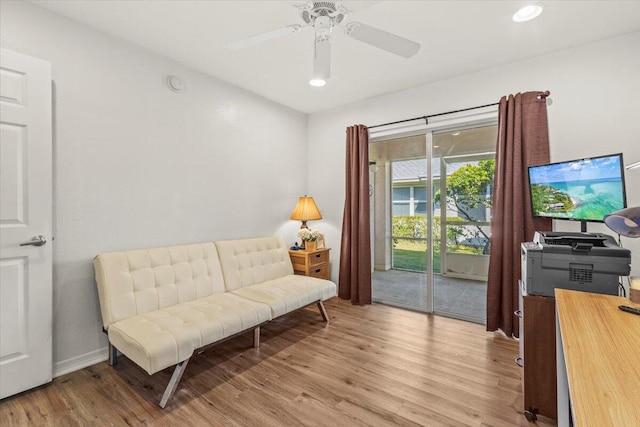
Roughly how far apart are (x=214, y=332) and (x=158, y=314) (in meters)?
0.49

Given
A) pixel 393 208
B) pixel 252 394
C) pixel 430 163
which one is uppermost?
pixel 430 163

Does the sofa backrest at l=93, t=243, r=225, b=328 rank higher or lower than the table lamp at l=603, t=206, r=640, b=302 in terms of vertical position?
lower

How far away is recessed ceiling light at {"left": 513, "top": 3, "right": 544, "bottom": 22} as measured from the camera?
6.63 ft

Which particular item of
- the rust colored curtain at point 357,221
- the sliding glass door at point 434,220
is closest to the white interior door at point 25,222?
the rust colored curtain at point 357,221

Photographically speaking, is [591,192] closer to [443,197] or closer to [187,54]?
[443,197]

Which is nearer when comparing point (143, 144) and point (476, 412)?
point (476, 412)

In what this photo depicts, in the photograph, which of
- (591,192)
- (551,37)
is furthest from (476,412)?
(551,37)

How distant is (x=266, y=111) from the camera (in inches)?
146

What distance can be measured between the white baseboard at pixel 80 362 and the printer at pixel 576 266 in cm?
304

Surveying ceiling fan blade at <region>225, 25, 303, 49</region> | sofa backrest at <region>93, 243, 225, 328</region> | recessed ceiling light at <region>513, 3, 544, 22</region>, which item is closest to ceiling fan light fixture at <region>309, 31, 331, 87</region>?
ceiling fan blade at <region>225, 25, 303, 49</region>

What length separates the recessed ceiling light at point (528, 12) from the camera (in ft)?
6.63

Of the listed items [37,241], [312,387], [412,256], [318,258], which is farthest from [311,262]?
[37,241]

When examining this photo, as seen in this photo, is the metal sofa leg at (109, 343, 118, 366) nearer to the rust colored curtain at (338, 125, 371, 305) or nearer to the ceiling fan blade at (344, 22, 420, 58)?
the rust colored curtain at (338, 125, 371, 305)

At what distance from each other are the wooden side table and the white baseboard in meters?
1.99
